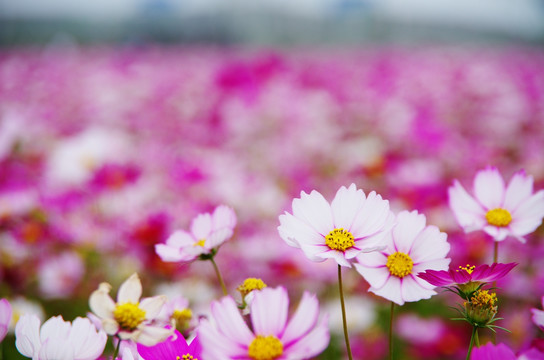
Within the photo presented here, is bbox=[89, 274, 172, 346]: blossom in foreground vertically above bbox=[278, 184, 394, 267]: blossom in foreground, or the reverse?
bbox=[278, 184, 394, 267]: blossom in foreground

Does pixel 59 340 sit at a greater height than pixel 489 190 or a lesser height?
lesser

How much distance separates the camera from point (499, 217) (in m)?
0.43

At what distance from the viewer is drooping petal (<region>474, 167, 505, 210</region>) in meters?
0.44

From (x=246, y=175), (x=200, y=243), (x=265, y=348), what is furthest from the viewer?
(x=246, y=175)

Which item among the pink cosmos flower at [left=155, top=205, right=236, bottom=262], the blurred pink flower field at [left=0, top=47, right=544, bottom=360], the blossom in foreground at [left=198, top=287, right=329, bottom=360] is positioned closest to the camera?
the blossom in foreground at [left=198, top=287, right=329, bottom=360]

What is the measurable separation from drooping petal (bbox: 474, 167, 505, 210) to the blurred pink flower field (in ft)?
0.41

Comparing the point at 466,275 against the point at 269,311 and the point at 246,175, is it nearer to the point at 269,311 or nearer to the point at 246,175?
the point at 269,311

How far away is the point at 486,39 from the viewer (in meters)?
14.4

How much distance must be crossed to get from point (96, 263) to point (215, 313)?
2.99ft

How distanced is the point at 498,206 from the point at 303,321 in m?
0.27

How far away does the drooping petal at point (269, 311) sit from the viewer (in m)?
0.28

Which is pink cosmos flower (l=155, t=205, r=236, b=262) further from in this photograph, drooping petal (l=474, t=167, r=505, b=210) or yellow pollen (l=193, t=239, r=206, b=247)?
drooping petal (l=474, t=167, r=505, b=210)

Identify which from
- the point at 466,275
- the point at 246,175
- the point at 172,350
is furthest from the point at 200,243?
the point at 246,175

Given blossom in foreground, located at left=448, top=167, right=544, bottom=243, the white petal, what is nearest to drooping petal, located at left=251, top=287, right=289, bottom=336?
the white petal
